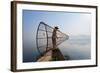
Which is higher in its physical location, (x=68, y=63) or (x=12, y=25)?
(x=12, y=25)

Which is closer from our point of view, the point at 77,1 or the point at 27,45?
the point at 27,45

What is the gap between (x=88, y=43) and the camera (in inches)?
81.1

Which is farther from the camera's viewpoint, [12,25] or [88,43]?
[88,43]

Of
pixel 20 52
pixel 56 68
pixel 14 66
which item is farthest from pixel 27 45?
pixel 56 68

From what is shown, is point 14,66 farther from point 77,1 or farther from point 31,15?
point 77,1

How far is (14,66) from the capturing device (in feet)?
5.85

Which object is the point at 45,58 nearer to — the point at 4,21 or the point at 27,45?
the point at 27,45

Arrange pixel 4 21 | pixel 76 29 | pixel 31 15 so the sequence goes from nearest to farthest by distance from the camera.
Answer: pixel 4 21 → pixel 31 15 → pixel 76 29

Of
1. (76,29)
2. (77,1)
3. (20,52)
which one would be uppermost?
(77,1)

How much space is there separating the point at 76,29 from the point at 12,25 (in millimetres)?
581

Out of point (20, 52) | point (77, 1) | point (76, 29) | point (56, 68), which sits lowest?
point (56, 68)

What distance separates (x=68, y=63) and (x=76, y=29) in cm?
31

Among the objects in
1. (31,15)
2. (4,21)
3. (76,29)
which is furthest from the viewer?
(76,29)

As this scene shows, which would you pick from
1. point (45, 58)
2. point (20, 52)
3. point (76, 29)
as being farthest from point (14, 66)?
point (76, 29)
